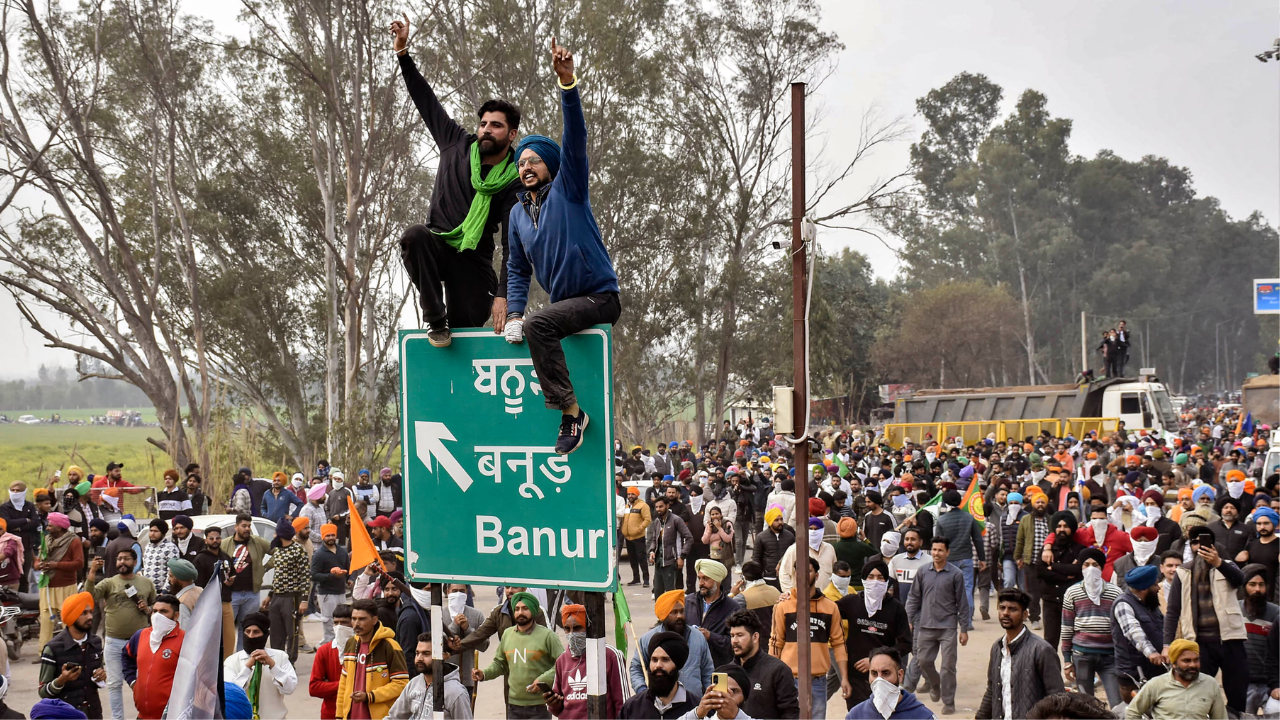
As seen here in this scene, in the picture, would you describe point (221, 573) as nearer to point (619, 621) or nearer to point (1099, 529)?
point (619, 621)

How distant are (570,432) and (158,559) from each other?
9.70 m

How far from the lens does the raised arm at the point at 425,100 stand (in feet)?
13.0

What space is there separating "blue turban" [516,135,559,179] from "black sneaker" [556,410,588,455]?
85 cm

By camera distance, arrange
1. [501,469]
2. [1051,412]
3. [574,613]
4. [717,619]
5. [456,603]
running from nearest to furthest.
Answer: [501,469] → [574,613] → [717,619] → [456,603] → [1051,412]

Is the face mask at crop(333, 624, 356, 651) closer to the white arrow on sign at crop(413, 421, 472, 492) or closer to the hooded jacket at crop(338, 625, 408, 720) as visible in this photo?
the hooded jacket at crop(338, 625, 408, 720)

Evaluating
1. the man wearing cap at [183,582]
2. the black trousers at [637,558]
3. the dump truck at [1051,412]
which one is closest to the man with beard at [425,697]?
the man wearing cap at [183,582]

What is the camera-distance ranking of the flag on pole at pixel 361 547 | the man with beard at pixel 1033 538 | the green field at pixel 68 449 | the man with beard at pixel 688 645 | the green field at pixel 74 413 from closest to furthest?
the man with beard at pixel 688 645 < the flag on pole at pixel 361 547 < the man with beard at pixel 1033 538 < the green field at pixel 68 449 < the green field at pixel 74 413

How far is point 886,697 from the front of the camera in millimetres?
6465

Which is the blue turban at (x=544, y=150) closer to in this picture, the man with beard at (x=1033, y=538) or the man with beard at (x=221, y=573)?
the man with beard at (x=221, y=573)

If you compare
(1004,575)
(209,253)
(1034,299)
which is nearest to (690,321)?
(209,253)

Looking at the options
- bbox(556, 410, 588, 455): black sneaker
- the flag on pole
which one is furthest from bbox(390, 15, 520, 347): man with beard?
the flag on pole

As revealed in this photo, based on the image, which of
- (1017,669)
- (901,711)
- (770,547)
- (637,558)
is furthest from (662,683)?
(637,558)

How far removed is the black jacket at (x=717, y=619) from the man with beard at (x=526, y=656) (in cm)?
108

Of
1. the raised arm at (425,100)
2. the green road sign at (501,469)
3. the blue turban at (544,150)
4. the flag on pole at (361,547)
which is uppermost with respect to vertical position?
the raised arm at (425,100)
